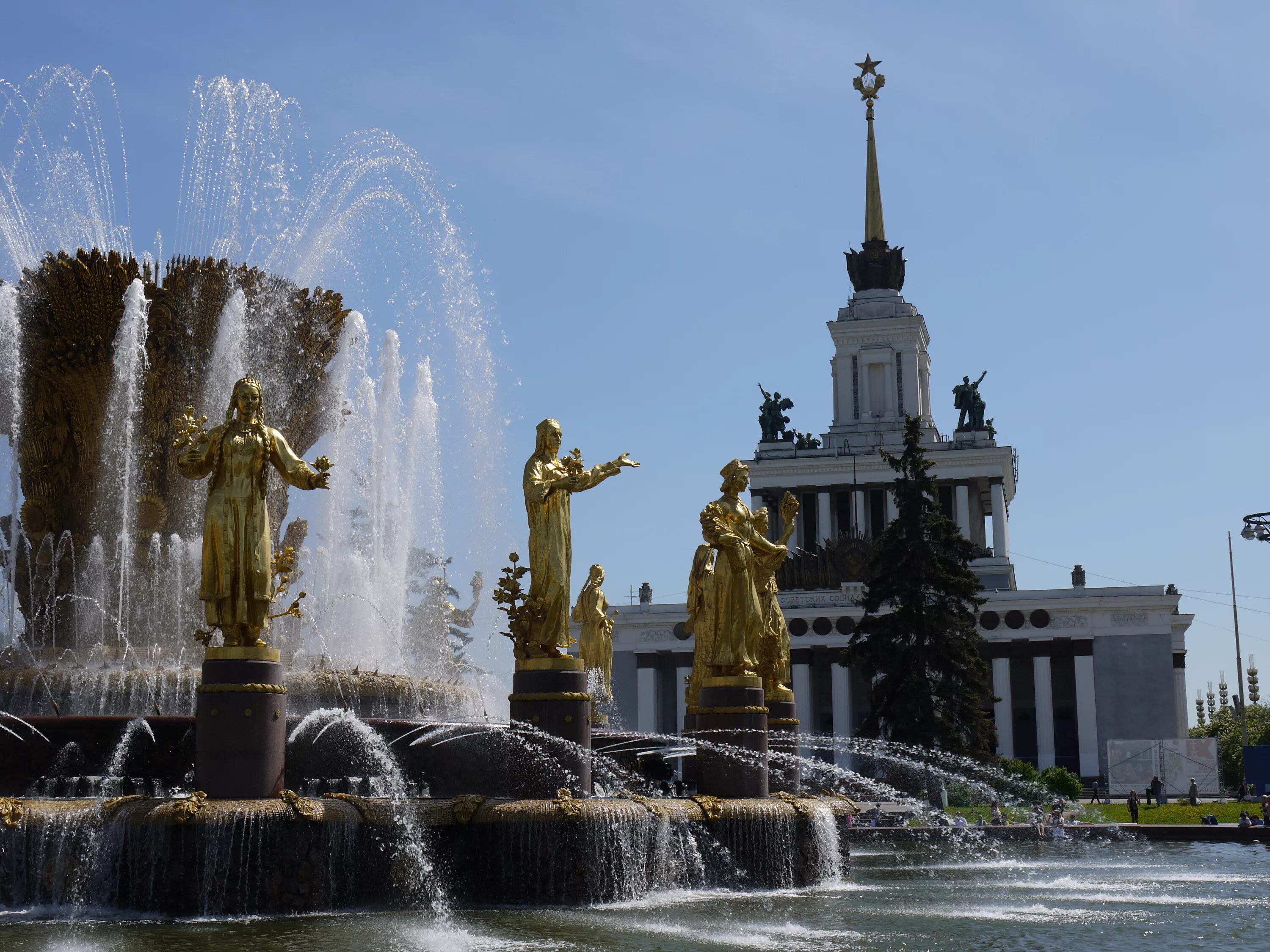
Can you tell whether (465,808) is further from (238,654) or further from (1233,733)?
Result: (1233,733)

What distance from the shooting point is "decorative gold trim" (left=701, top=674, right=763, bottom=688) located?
52.5 feet

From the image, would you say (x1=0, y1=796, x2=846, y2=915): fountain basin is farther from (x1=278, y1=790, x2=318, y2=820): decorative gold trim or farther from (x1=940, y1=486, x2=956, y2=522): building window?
(x1=940, y1=486, x2=956, y2=522): building window

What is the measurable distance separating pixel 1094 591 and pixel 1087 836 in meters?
45.1

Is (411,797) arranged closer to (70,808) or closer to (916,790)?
(70,808)

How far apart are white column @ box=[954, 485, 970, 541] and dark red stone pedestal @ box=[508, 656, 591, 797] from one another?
224ft

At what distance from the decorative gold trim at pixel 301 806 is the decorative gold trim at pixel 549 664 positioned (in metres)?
2.63

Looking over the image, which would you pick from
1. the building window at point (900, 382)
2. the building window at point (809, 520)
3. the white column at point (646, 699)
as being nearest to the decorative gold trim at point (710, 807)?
the white column at point (646, 699)

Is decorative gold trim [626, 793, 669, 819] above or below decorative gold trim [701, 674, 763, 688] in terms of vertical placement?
below

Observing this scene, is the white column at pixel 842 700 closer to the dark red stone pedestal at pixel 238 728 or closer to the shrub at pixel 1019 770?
the shrub at pixel 1019 770

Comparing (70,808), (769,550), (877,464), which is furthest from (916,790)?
(877,464)

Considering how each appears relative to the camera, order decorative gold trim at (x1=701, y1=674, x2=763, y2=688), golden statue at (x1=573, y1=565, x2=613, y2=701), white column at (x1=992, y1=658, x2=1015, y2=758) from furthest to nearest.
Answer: white column at (x1=992, y1=658, x2=1015, y2=758), golden statue at (x1=573, y1=565, x2=613, y2=701), decorative gold trim at (x1=701, y1=674, x2=763, y2=688)

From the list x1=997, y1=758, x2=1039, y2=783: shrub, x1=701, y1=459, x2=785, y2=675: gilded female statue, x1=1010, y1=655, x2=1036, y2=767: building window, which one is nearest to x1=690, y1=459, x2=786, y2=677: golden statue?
x1=701, y1=459, x2=785, y2=675: gilded female statue

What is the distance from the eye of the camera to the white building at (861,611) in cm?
6819

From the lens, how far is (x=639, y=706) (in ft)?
238
